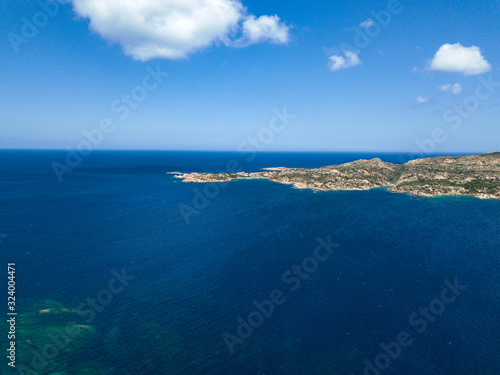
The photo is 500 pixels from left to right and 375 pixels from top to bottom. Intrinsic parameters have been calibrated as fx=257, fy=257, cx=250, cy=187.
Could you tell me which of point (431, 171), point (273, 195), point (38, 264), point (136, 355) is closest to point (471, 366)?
point (136, 355)

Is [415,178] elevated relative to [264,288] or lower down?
elevated

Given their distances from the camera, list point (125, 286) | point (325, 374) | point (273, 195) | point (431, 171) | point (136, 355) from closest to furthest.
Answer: point (325, 374), point (136, 355), point (125, 286), point (273, 195), point (431, 171)

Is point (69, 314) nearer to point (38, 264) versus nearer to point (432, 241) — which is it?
point (38, 264)

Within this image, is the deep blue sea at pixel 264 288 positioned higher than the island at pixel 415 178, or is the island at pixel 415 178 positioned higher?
the island at pixel 415 178

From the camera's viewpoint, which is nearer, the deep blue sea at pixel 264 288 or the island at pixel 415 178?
the deep blue sea at pixel 264 288

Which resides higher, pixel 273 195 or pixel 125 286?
pixel 273 195

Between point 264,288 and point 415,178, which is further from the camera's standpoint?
point 415,178
